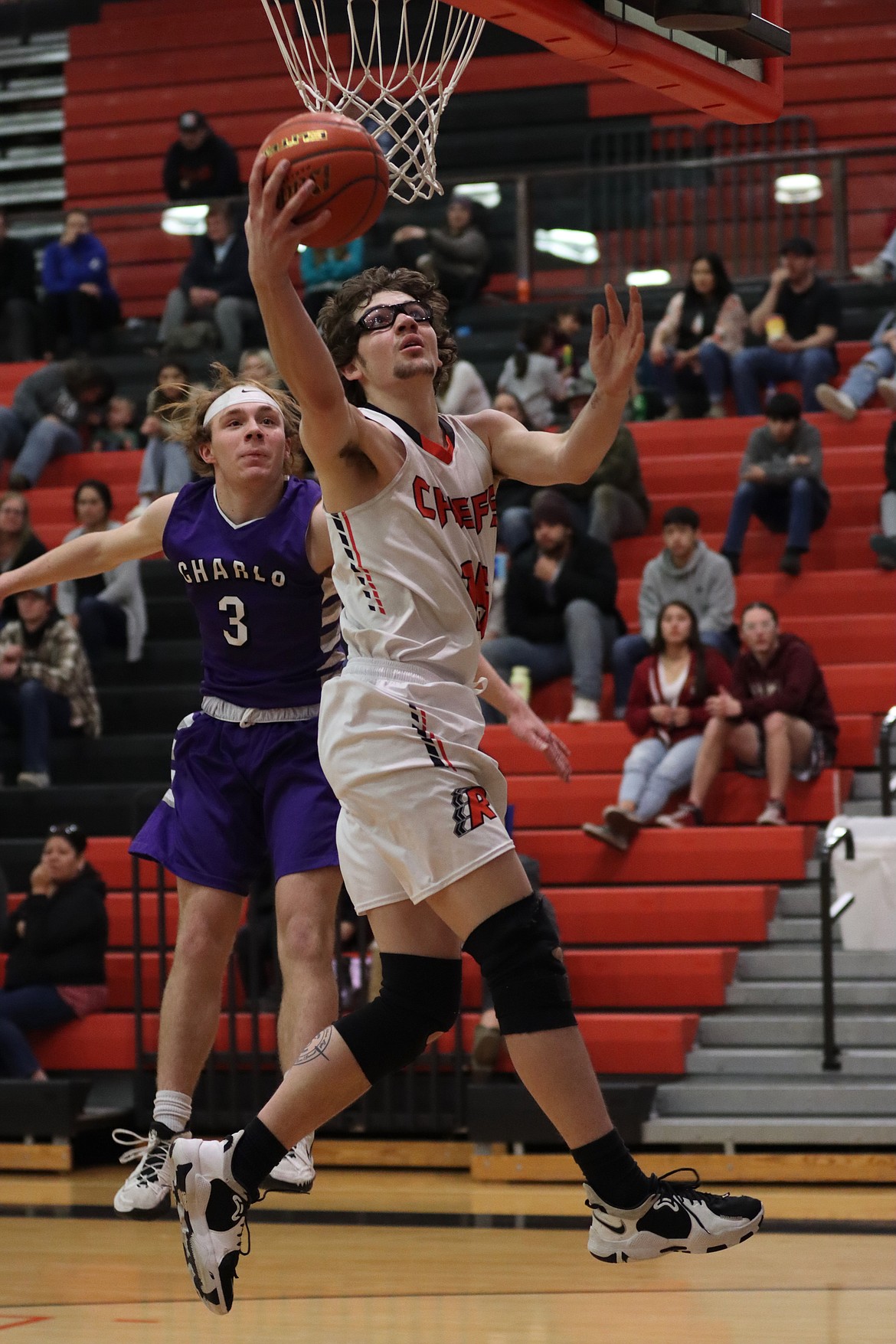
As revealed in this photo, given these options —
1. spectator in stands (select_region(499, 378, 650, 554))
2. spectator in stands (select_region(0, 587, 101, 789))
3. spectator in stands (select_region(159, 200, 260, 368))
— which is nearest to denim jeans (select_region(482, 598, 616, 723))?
spectator in stands (select_region(499, 378, 650, 554))

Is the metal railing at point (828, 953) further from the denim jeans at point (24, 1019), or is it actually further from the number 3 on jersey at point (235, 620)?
the number 3 on jersey at point (235, 620)

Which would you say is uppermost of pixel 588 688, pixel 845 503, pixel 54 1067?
pixel 845 503

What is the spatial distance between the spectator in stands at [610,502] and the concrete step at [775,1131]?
4183 mm

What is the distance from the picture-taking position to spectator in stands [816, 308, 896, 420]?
12641 mm

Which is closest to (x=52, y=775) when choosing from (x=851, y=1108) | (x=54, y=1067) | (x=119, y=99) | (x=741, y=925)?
(x=54, y=1067)

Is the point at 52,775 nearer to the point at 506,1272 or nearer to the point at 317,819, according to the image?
the point at 506,1272

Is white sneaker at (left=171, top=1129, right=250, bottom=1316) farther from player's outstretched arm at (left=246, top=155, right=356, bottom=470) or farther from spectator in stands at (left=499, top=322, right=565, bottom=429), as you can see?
spectator in stands at (left=499, top=322, right=565, bottom=429)

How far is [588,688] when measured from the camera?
10.9 m

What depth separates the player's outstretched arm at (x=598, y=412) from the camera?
→ 4.35m

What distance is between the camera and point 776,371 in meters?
13.2

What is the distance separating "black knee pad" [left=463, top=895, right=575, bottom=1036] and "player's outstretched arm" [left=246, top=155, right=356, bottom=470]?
110cm

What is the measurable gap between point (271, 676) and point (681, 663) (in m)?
5.19

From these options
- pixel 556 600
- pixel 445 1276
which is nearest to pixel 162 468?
pixel 556 600

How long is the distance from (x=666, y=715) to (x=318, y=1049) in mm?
5918
